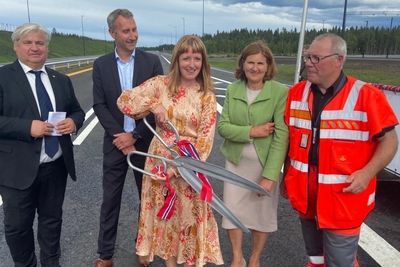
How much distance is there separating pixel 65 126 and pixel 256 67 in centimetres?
151

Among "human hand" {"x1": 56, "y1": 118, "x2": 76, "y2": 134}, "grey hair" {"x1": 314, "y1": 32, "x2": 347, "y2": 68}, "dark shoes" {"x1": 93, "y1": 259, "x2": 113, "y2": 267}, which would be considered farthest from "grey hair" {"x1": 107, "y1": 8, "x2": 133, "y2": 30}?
"dark shoes" {"x1": 93, "y1": 259, "x2": 113, "y2": 267}

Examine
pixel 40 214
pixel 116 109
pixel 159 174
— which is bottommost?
pixel 40 214

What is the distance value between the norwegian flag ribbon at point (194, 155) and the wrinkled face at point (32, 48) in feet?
3.82

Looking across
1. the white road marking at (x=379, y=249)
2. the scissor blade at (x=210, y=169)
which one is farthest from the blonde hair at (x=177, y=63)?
the white road marking at (x=379, y=249)

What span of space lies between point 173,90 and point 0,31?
328 ft

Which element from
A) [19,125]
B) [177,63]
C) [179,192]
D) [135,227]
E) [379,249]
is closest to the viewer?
[19,125]

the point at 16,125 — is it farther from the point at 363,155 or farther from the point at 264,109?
the point at 363,155

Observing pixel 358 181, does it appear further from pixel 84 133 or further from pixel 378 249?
pixel 84 133

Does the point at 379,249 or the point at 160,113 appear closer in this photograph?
the point at 160,113

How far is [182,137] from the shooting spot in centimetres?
291

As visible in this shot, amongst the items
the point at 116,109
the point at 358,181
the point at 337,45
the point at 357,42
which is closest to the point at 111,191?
the point at 116,109

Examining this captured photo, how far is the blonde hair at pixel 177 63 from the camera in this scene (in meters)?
2.81

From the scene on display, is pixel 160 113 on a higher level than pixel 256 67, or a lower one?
lower

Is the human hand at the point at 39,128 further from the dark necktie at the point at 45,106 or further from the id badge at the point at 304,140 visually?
the id badge at the point at 304,140
